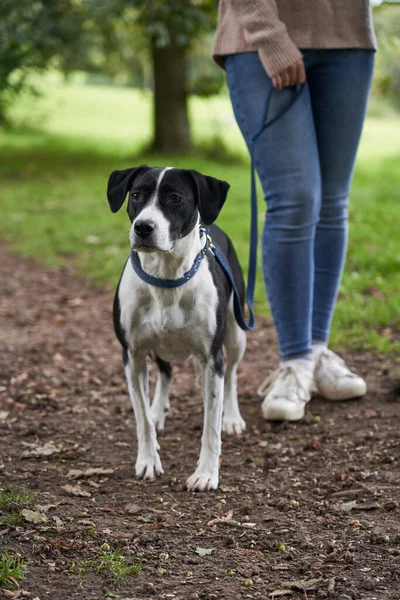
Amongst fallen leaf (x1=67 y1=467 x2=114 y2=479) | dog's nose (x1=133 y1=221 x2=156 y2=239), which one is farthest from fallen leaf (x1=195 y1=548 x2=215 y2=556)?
dog's nose (x1=133 y1=221 x2=156 y2=239)

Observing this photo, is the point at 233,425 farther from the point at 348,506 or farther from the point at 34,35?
the point at 34,35

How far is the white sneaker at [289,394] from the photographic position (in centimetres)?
416

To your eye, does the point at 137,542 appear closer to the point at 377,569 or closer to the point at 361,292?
the point at 377,569

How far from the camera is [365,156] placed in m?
14.6

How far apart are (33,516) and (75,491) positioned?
0.38m

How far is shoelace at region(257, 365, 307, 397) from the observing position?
4.27m

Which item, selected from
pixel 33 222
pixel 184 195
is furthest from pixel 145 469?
pixel 33 222

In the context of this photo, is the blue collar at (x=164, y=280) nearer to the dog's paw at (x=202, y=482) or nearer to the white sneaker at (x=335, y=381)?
the dog's paw at (x=202, y=482)

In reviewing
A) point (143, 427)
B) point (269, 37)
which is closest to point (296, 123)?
point (269, 37)

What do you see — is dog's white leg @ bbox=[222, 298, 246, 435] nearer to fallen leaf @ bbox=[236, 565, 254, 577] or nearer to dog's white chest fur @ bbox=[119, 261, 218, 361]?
dog's white chest fur @ bbox=[119, 261, 218, 361]

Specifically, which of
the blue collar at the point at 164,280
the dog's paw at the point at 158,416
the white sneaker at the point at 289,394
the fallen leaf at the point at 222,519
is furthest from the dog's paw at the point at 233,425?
the blue collar at the point at 164,280

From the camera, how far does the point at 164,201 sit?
3.26 metres

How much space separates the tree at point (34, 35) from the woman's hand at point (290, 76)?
381 inches

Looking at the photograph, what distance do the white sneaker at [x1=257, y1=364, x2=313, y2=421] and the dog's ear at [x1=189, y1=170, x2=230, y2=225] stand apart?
1.21 meters
